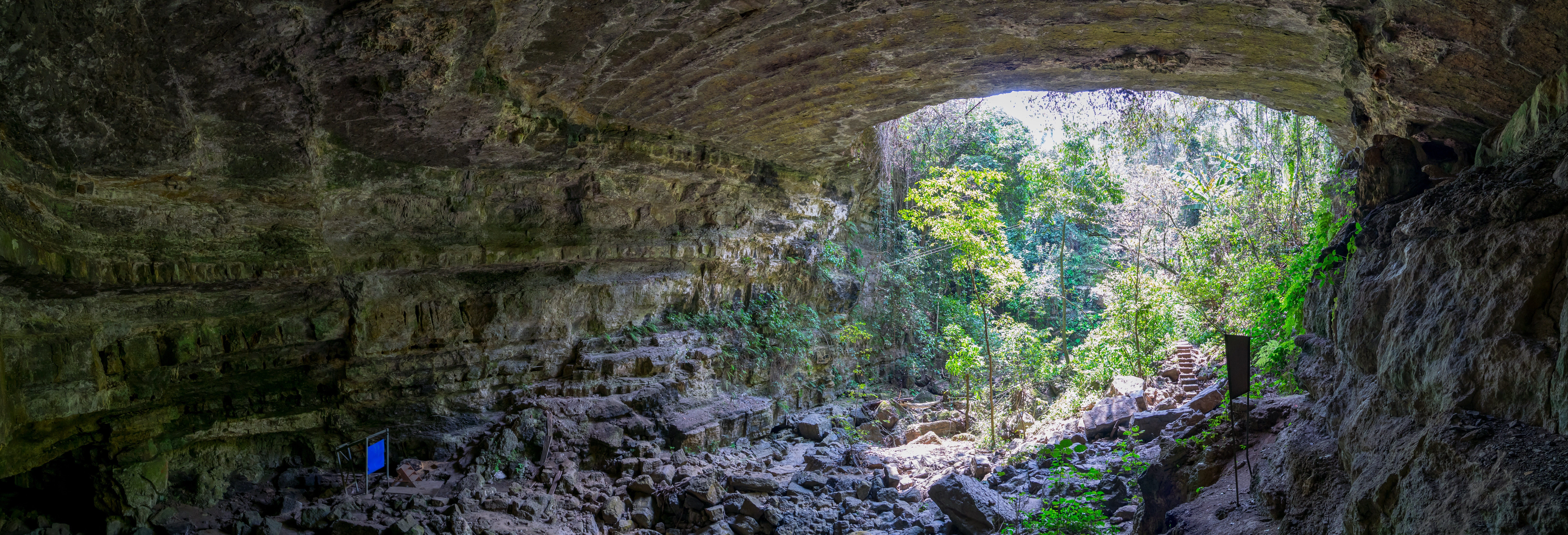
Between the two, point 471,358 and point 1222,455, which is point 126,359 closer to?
point 471,358

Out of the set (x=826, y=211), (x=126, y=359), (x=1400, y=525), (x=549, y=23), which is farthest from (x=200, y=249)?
(x=826, y=211)

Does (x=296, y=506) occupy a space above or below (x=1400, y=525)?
below

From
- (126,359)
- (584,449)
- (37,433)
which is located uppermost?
(126,359)

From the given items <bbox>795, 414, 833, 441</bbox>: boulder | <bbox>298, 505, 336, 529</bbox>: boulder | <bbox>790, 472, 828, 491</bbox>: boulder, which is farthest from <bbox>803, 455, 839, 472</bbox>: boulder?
<bbox>298, 505, 336, 529</bbox>: boulder

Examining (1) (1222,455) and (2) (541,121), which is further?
(2) (541,121)

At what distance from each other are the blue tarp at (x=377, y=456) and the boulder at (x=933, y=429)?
20.4 feet

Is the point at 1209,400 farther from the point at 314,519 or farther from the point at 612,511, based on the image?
the point at 314,519

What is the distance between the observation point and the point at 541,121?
6.22m

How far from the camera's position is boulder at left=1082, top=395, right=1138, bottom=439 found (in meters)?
7.60

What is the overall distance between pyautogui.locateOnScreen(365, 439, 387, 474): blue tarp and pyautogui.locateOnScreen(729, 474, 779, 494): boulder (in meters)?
3.10

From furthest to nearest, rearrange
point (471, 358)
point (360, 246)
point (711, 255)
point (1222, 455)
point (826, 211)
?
point (826, 211) → point (711, 255) → point (471, 358) → point (360, 246) → point (1222, 455)

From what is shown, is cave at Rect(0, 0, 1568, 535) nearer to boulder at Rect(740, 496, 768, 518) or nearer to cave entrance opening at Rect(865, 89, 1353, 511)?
cave entrance opening at Rect(865, 89, 1353, 511)

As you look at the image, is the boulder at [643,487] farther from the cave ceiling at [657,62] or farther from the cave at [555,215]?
the cave ceiling at [657,62]

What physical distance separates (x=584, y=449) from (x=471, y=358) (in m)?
1.44
